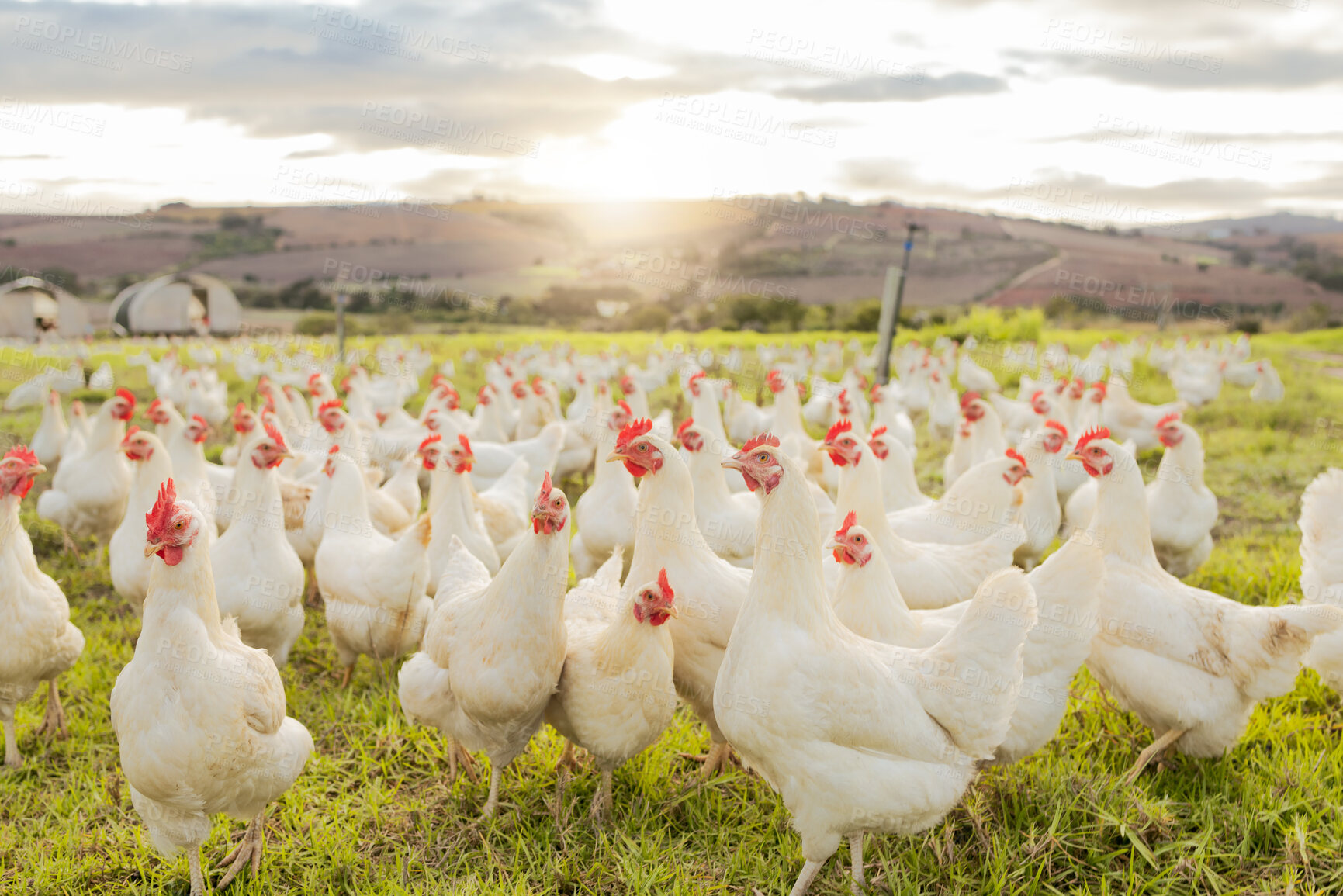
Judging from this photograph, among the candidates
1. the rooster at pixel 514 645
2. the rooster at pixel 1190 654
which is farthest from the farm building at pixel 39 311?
the rooster at pixel 1190 654

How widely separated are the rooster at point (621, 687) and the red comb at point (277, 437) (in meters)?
2.59

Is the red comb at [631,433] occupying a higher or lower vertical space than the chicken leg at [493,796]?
higher

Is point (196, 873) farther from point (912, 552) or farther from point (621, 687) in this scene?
point (912, 552)

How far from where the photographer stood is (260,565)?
15.0ft

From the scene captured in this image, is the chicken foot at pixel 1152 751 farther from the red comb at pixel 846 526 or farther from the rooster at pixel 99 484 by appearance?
the rooster at pixel 99 484

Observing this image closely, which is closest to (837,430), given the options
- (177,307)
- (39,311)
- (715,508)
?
(715,508)

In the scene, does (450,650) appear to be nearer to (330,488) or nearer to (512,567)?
(512,567)

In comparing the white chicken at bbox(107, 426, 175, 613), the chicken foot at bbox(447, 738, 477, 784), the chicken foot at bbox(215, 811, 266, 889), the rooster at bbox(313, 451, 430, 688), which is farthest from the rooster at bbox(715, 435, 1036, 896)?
the white chicken at bbox(107, 426, 175, 613)

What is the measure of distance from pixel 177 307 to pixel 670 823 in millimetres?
30773

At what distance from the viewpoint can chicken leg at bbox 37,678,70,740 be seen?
4.35 metres

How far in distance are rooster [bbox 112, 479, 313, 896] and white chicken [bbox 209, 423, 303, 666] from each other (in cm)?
137

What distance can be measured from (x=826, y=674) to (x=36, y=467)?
14.1ft

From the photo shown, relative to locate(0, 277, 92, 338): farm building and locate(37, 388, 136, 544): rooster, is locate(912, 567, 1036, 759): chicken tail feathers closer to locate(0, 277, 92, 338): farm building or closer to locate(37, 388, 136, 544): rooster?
locate(37, 388, 136, 544): rooster

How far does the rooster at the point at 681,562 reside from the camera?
12.6ft
